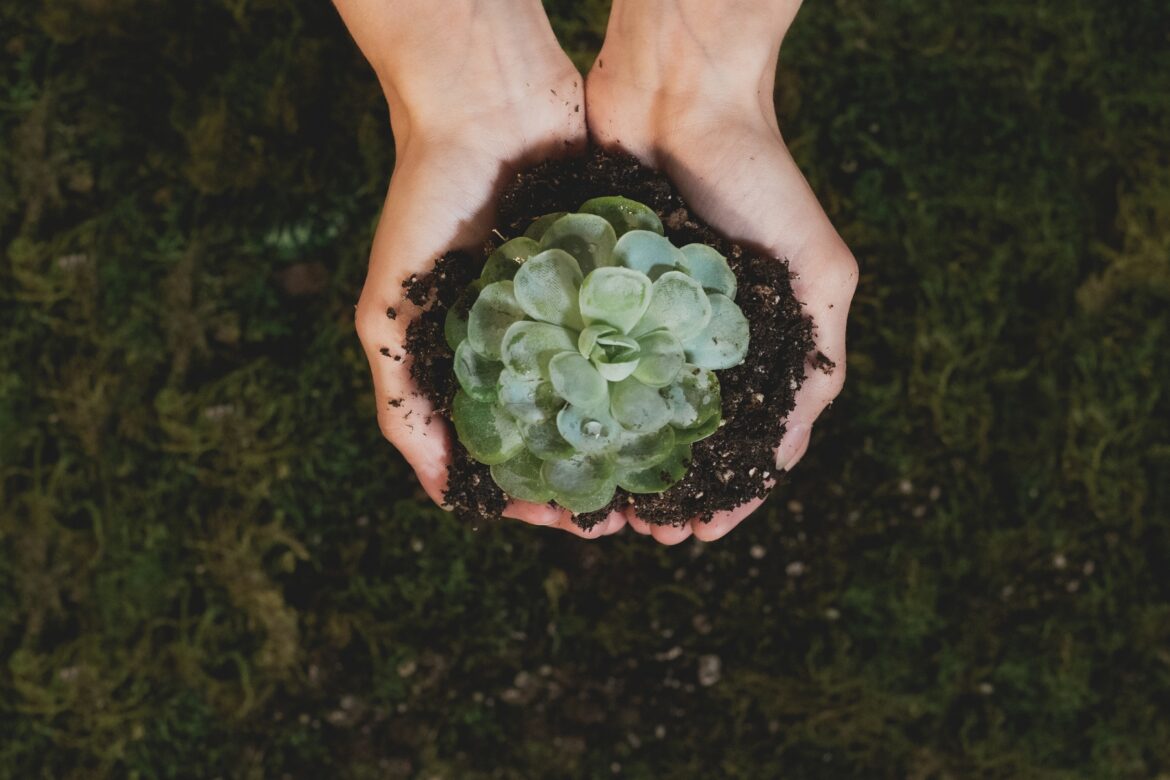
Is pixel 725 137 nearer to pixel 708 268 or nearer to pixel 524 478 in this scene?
pixel 708 268

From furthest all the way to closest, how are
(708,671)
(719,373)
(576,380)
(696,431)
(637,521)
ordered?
(708,671) → (637,521) → (719,373) → (696,431) → (576,380)

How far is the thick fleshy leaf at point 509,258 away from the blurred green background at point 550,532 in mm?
1019

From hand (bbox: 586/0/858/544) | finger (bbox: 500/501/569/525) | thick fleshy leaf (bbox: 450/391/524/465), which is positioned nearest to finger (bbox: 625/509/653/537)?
hand (bbox: 586/0/858/544)

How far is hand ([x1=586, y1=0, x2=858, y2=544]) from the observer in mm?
1654

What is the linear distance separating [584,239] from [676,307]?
183 mm

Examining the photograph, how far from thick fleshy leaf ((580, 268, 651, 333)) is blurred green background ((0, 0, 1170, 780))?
1.12m

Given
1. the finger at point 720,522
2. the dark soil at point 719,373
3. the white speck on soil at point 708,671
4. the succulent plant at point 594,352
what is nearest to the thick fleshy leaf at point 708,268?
the succulent plant at point 594,352

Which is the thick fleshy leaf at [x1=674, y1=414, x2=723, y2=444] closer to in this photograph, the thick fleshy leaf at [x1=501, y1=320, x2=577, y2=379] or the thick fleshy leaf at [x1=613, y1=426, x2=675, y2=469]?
the thick fleshy leaf at [x1=613, y1=426, x2=675, y2=469]

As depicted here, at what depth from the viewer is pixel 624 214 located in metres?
1.46

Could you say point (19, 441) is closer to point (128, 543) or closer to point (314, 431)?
point (128, 543)

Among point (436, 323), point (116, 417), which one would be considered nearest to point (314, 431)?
point (116, 417)

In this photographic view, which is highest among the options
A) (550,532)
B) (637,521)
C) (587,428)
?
(587,428)

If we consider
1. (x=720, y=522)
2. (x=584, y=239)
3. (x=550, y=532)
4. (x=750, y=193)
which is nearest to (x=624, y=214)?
(x=584, y=239)

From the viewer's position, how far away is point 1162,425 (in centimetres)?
242
